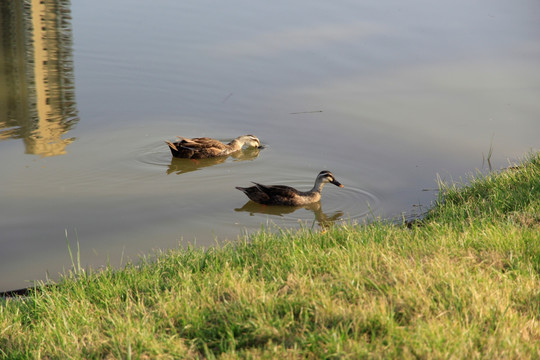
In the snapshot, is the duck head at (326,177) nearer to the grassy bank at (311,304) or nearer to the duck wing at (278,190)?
the duck wing at (278,190)

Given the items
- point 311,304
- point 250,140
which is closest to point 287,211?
point 250,140

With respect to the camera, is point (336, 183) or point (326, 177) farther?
point (336, 183)

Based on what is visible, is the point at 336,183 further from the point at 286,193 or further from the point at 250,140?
the point at 250,140

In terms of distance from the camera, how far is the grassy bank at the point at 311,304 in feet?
14.3

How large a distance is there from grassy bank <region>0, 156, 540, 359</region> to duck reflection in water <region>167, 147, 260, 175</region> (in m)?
5.60

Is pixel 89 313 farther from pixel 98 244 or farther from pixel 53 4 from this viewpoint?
pixel 53 4

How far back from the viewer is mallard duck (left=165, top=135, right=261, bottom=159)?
40.1 feet

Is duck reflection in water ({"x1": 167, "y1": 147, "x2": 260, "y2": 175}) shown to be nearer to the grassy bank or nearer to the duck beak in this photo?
the duck beak

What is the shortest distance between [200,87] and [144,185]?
499cm

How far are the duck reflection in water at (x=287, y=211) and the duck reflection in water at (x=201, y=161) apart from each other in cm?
204

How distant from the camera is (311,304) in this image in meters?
4.77

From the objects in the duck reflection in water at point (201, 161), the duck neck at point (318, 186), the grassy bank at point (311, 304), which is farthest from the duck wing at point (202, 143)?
the grassy bank at point (311, 304)

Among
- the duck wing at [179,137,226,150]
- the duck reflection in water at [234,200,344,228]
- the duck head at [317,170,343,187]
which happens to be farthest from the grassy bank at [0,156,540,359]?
the duck wing at [179,137,226,150]

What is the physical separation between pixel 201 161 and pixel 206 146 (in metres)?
0.30
